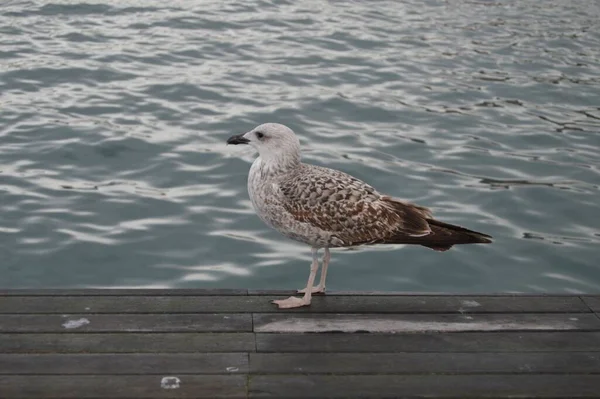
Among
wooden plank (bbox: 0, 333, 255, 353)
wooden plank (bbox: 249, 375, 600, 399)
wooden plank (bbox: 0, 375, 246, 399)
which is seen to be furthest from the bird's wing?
wooden plank (bbox: 0, 375, 246, 399)

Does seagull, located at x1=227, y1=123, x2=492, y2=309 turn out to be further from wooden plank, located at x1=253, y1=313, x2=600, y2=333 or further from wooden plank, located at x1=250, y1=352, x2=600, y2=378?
wooden plank, located at x1=250, y1=352, x2=600, y2=378

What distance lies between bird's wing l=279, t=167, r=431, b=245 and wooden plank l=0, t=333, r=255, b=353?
0.93 metres

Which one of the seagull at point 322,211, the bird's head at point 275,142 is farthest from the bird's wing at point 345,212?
the bird's head at point 275,142

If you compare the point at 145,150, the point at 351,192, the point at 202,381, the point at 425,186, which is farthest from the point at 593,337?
the point at 145,150

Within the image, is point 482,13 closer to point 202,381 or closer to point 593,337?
point 593,337

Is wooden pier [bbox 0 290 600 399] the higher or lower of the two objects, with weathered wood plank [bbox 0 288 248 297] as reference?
higher

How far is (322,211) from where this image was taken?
21.7ft

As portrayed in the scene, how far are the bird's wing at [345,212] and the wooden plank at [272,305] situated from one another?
16.0 inches

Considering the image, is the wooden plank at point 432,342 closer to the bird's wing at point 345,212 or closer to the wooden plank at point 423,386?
the wooden plank at point 423,386

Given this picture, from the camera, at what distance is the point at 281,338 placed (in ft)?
20.0

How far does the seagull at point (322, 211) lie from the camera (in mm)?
6617

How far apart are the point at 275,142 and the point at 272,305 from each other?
1038 mm

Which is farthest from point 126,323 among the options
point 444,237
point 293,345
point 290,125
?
point 290,125

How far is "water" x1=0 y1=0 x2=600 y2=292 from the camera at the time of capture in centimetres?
1002
